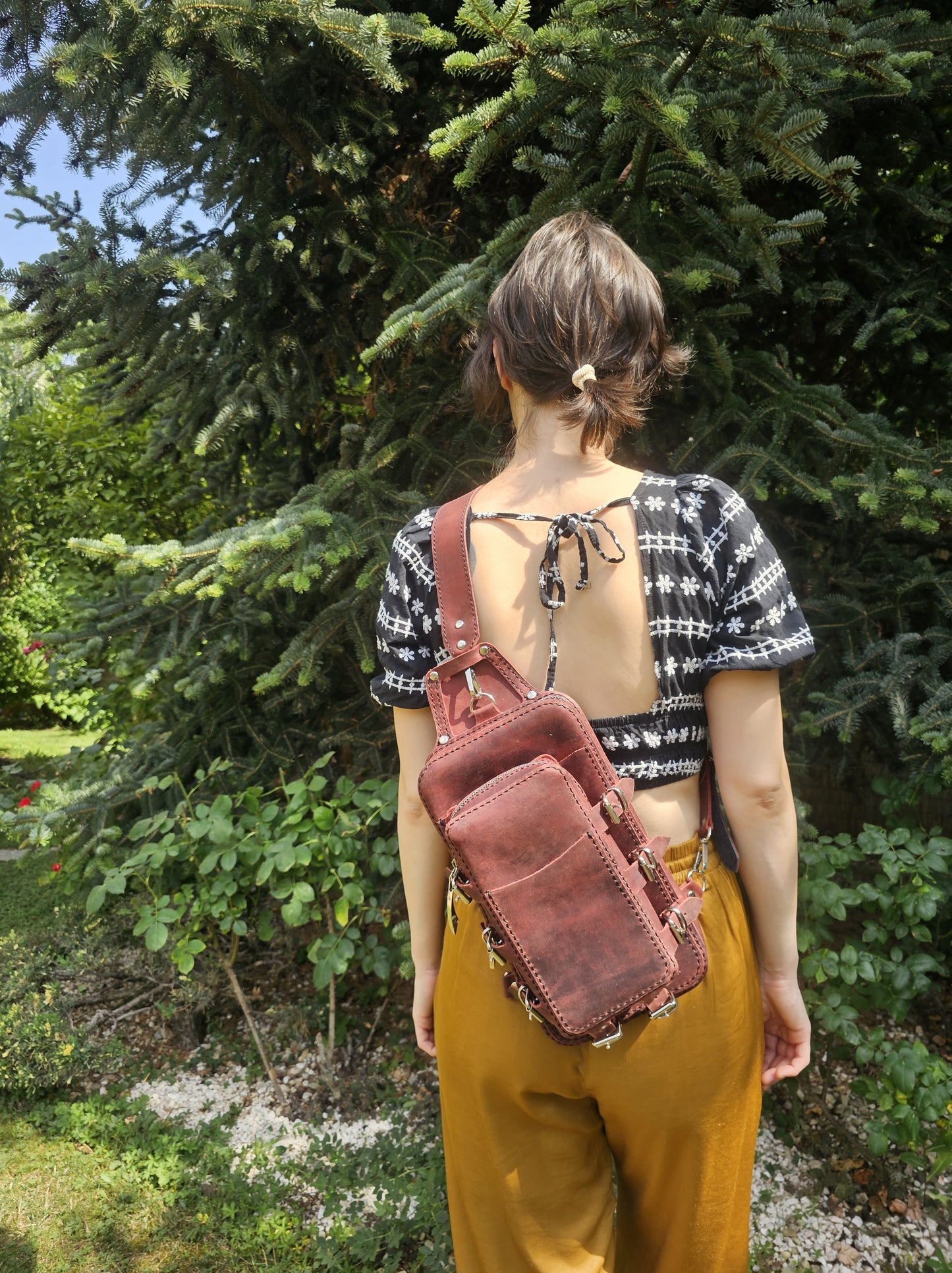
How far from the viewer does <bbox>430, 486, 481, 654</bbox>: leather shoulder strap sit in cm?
113

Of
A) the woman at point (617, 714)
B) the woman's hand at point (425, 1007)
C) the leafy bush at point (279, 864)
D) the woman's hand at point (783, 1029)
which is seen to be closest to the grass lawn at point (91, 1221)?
the leafy bush at point (279, 864)

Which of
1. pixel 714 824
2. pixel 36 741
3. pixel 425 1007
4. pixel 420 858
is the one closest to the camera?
pixel 714 824

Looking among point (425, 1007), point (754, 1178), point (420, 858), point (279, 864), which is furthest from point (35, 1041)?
point (754, 1178)

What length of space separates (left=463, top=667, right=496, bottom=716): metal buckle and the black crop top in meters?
0.05

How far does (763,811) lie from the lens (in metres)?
1.19

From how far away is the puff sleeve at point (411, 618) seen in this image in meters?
1.22

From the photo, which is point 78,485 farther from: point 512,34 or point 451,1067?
point 451,1067

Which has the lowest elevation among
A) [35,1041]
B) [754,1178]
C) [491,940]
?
[754,1178]

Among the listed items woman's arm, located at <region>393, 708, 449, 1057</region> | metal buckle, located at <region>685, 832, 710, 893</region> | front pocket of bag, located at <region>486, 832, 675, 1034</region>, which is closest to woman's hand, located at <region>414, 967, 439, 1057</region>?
woman's arm, located at <region>393, 708, 449, 1057</region>

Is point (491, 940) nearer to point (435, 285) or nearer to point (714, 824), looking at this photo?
point (714, 824)

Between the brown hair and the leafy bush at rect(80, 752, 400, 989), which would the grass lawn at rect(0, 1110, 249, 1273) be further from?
the brown hair

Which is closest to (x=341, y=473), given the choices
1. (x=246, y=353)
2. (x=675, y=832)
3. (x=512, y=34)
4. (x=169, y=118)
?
(x=246, y=353)

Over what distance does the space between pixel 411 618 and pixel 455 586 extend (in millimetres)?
127

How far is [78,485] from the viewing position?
445 cm
